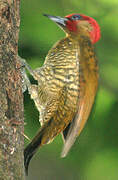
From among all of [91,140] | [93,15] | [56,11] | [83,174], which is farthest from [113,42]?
[83,174]

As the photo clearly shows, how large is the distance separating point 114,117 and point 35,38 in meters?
1.07

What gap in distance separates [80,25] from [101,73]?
498 millimetres

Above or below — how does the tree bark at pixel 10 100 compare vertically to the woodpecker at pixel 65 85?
above

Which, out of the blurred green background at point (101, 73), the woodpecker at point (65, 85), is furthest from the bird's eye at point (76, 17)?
the blurred green background at point (101, 73)

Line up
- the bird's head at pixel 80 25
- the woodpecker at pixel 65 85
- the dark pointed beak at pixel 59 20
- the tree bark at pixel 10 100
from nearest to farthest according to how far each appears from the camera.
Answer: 1. the tree bark at pixel 10 100
2. the woodpecker at pixel 65 85
3. the dark pointed beak at pixel 59 20
4. the bird's head at pixel 80 25

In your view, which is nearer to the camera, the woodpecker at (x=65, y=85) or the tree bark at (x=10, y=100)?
the tree bark at (x=10, y=100)

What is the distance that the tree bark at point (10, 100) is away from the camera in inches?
102

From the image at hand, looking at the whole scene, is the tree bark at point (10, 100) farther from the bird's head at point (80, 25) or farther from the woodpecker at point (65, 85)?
the bird's head at point (80, 25)

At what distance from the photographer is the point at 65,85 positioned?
12.8 ft

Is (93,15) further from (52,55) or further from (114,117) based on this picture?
(114,117)

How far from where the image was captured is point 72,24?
168 inches

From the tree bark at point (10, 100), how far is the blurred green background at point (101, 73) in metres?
1.09

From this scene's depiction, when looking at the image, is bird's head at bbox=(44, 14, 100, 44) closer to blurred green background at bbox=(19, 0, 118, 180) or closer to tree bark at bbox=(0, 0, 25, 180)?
blurred green background at bbox=(19, 0, 118, 180)

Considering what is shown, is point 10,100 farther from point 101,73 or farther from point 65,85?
point 101,73
